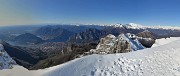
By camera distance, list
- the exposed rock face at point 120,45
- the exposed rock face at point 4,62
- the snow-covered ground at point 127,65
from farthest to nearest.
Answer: the exposed rock face at point 120,45
the exposed rock face at point 4,62
the snow-covered ground at point 127,65

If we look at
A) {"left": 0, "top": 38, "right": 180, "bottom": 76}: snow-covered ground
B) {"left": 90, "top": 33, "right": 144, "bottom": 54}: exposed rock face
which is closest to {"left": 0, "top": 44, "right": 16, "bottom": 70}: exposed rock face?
{"left": 0, "top": 38, "right": 180, "bottom": 76}: snow-covered ground

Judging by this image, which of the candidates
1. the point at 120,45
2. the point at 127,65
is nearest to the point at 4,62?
the point at 127,65

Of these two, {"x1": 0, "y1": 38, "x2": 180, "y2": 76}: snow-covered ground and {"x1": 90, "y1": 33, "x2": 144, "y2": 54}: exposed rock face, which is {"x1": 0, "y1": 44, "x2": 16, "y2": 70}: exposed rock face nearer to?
{"x1": 0, "y1": 38, "x2": 180, "y2": 76}: snow-covered ground

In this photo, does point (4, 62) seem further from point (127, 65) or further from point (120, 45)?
point (120, 45)

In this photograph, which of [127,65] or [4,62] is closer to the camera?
[127,65]

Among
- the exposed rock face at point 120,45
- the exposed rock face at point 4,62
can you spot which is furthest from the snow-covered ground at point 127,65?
the exposed rock face at point 120,45

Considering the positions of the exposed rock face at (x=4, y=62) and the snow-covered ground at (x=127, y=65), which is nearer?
the snow-covered ground at (x=127, y=65)

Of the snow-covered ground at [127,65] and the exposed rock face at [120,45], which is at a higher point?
the snow-covered ground at [127,65]

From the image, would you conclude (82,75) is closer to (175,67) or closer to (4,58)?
(175,67)

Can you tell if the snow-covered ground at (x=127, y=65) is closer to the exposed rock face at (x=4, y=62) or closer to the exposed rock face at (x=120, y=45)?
the exposed rock face at (x=4, y=62)
